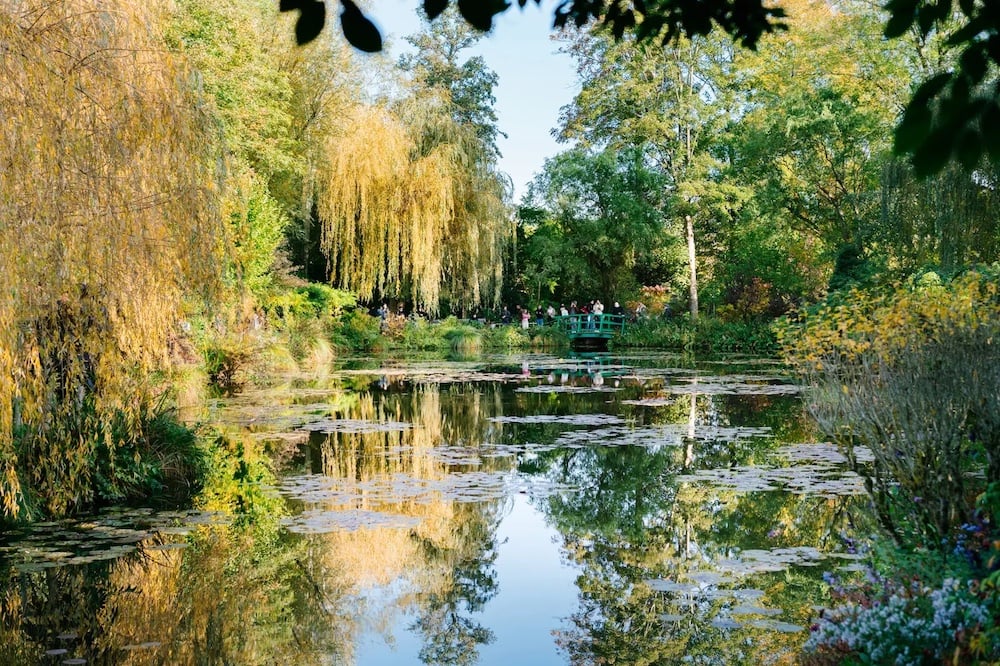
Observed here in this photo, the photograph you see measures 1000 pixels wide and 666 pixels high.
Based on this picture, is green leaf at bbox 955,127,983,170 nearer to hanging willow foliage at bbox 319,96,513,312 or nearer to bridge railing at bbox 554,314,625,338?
hanging willow foliage at bbox 319,96,513,312

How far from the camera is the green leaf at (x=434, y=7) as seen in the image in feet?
6.95

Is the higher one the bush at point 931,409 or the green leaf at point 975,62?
the green leaf at point 975,62

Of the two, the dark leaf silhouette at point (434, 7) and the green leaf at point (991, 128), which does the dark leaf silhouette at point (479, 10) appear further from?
the green leaf at point (991, 128)

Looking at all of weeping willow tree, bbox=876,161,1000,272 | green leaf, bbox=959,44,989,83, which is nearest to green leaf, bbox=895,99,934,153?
green leaf, bbox=959,44,989,83

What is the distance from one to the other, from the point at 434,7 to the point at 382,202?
29.5m

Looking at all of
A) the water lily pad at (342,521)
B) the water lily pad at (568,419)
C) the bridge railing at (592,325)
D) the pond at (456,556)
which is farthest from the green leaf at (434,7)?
the bridge railing at (592,325)

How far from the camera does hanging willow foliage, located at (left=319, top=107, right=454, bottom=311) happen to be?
30422mm

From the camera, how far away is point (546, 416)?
52.3ft

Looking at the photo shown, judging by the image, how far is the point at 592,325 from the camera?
133 feet

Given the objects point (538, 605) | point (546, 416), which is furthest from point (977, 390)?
point (546, 416)

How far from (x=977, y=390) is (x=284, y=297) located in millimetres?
20117

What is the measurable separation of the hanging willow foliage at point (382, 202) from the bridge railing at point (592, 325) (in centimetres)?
1002

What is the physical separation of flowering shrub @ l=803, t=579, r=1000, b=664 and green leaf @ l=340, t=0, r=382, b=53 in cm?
303

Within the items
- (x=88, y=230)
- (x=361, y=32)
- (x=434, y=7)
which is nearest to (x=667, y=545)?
(x=88, y=230)
